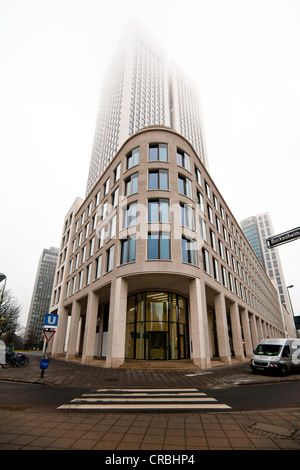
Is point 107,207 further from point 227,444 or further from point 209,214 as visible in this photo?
point 227,444

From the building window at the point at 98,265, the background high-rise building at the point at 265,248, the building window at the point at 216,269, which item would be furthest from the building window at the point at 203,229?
the background high-rise building at the point at 265,248

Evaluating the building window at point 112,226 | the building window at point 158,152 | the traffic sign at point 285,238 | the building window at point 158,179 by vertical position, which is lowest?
the traffic sign at point 285,238

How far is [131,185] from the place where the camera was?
21734 millimetres

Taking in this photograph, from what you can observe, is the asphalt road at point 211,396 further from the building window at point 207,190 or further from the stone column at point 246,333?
the stone column at point 246,333

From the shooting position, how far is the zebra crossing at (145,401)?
637 cm

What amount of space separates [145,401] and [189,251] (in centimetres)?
1334

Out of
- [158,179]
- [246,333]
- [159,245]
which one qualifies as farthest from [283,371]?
[246,333]

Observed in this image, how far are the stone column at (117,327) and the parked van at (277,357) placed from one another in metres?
8.77

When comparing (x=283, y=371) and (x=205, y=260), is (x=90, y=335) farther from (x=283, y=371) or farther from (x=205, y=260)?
(x=283, y=371)

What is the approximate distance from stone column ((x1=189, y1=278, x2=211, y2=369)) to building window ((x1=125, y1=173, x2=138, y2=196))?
30.9 feet

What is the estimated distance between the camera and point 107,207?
25.1m

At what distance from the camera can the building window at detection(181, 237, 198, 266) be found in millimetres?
18891
